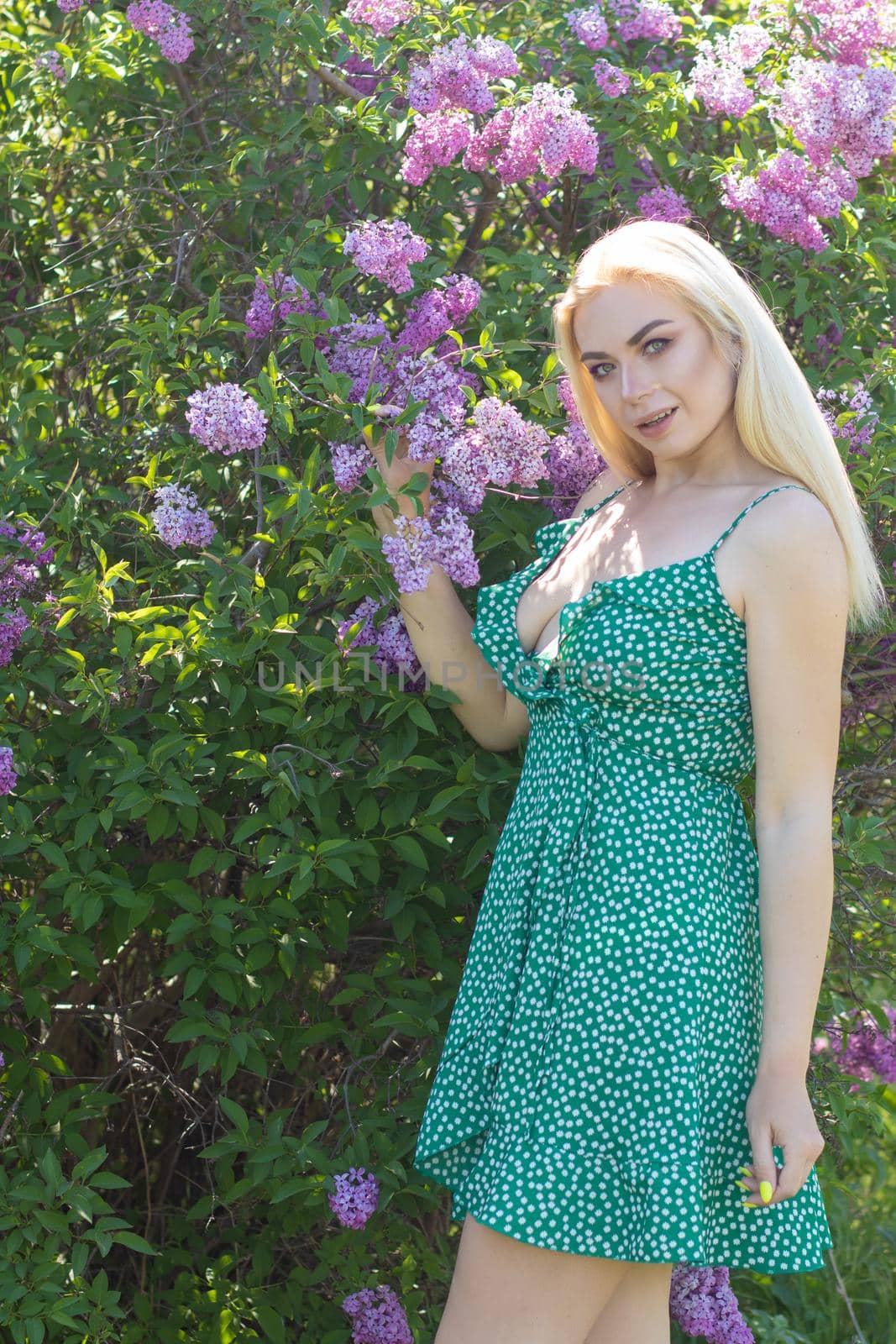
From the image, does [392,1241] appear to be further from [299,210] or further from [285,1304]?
[299,210]

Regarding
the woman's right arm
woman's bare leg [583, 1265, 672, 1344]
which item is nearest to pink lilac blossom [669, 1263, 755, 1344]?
woman's bare leg [583, 1265, 672, 1344]

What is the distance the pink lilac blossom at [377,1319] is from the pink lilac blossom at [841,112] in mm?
2165

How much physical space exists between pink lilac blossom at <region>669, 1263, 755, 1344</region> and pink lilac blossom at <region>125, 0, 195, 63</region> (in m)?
2.35

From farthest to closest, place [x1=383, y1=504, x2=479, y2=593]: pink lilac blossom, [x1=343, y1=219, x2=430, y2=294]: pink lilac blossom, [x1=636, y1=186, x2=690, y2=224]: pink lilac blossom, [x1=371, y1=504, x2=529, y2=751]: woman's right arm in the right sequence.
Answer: [x1=636, y1=186, x2=690, y2=224]: pink lilac blossom, [x1=343, y1=219, x2=430, y2=294]: pink lilac blossom, [x1=371, y1=504, x2=529, y2=751]: woman's right arm, [x1=383, y1=504, x2=479, y2=593]: pink lilac blossom

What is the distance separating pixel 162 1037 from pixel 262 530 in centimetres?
112

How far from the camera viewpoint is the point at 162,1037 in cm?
297

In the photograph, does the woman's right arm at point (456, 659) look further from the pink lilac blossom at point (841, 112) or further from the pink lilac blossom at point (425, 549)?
the pink lilac blossom at point (841, 112)

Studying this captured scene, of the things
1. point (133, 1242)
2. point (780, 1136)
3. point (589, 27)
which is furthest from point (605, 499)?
point (133, 1242)

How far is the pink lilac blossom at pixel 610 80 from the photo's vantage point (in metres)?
2.79

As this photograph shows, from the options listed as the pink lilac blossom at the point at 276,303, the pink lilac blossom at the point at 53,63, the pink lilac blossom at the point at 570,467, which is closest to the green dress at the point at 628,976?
the pink lilac blossom at the point at 570,467

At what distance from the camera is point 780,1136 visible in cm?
180

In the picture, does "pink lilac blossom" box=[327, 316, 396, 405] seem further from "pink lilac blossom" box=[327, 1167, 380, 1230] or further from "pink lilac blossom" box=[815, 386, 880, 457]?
"pink lilac blossom" box=[327, 1167, 380, 1230]

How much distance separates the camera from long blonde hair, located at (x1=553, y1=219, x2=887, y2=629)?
6.55 ft

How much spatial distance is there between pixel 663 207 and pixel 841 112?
14.0 inches
